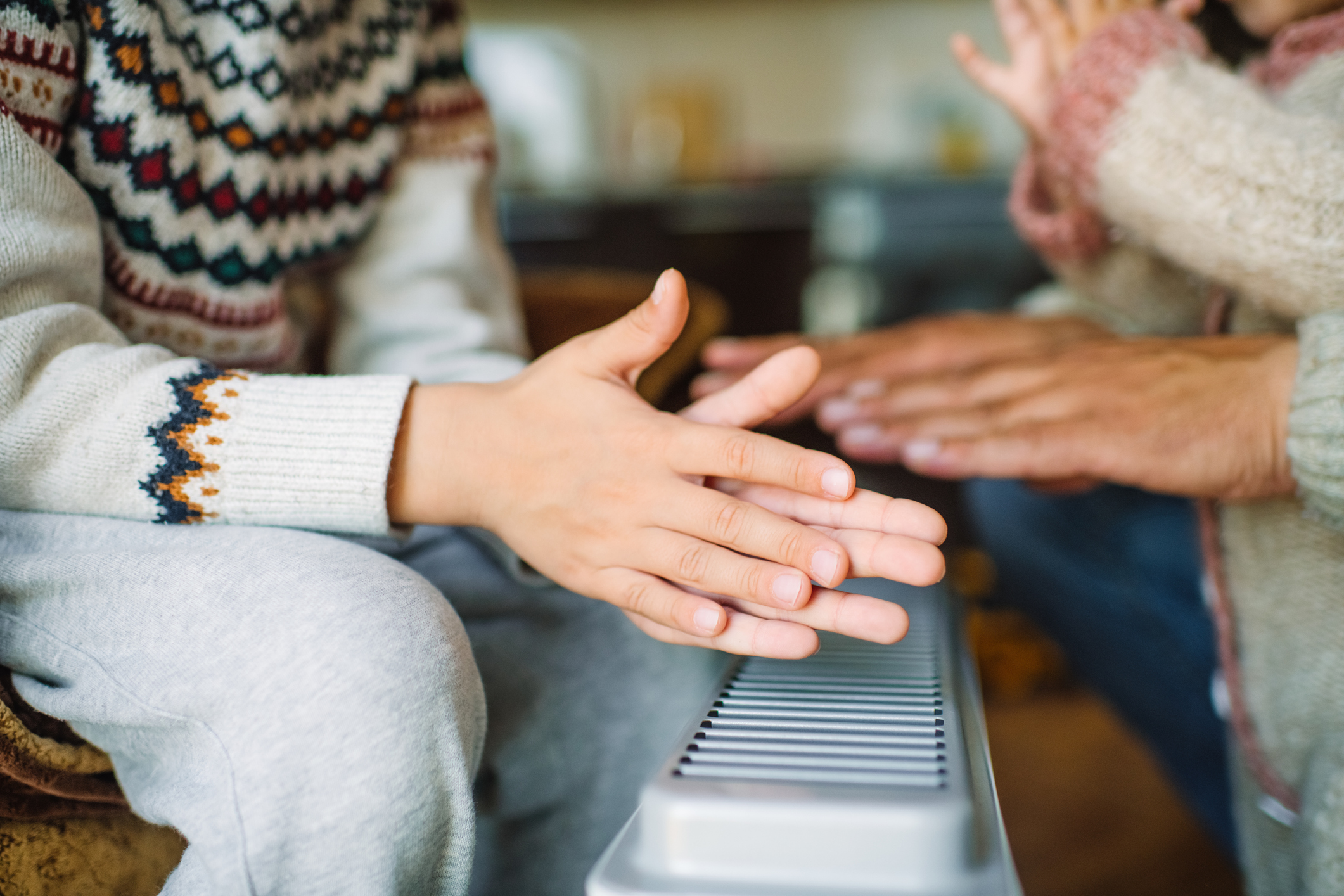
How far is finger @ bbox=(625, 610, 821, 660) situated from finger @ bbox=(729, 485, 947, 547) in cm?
4

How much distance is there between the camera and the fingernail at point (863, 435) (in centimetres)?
67

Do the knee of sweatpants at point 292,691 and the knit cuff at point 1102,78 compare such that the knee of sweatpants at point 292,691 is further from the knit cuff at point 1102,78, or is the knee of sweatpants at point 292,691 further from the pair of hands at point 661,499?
the knit cuff at point 1102,78

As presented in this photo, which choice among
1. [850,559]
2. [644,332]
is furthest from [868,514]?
[644,332]

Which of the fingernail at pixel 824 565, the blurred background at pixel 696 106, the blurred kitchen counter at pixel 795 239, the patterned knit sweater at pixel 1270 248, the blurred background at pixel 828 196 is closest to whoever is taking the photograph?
the fingernail at pixel 824 565

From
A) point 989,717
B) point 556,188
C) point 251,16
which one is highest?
point 251,16

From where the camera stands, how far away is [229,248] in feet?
1.89

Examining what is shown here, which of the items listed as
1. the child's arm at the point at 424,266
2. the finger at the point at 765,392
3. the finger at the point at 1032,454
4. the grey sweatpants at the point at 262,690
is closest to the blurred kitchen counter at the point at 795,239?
the child's arm at the point at 424,266

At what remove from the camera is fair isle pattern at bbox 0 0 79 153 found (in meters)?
0.46

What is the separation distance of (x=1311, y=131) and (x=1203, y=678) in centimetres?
47

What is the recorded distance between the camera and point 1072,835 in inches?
42.8

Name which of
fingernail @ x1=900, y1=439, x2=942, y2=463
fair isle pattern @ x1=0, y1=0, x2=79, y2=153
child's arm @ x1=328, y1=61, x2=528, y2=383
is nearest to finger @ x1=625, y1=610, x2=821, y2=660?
fingernail @ x1=900, y1=439, x2=942, y2=463

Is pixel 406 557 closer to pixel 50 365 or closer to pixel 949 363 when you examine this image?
pixel 50 365

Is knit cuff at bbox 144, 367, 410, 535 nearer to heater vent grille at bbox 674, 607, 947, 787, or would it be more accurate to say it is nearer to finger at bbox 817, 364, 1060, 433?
heater vent grille at bbox 674, 607, 947, 787

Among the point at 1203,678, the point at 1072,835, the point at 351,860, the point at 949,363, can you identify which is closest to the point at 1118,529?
the point at 1203,678
